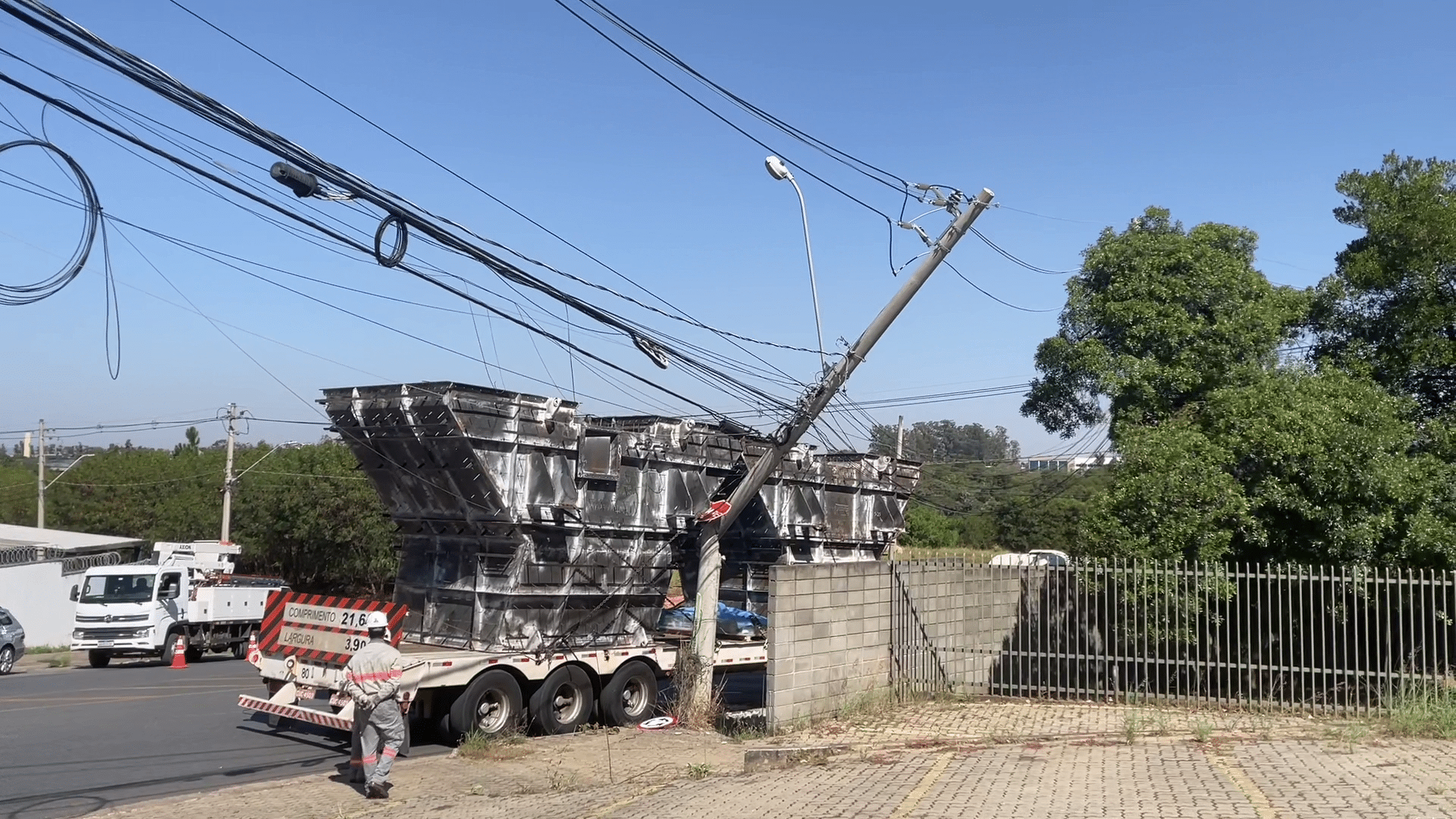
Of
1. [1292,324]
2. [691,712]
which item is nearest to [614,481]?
[691,712]

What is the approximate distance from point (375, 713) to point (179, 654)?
18.4m

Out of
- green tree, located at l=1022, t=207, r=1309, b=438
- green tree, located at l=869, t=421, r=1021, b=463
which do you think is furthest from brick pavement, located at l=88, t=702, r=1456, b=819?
green tree, located at l=869, t=421, r=1021, b=463

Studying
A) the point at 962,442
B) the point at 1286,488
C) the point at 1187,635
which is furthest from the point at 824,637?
the point at 962,442

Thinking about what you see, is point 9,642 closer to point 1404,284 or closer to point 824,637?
point 824,637

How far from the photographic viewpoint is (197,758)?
503 inches

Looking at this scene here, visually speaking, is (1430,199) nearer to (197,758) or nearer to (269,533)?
(197,758)

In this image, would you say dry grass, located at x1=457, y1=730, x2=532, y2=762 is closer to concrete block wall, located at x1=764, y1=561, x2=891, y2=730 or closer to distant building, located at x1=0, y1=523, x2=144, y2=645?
concrete block wall, located at x1=764, y1=561, x2=891, y2=730

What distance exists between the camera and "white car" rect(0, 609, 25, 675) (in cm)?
2512

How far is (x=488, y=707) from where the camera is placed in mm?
13852

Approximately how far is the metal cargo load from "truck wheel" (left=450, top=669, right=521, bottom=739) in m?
0.50

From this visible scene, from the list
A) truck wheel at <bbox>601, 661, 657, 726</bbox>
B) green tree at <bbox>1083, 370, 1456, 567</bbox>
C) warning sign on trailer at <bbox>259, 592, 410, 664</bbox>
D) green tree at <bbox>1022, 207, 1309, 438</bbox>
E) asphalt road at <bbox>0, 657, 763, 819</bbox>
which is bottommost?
asphalt road at <bbox>0, 657, 763, 819</bbox>

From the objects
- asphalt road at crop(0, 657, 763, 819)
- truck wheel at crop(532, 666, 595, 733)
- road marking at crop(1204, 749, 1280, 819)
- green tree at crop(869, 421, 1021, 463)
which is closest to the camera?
road marking at crop(1204, 749, 1280, 819)

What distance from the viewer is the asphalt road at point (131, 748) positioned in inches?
425

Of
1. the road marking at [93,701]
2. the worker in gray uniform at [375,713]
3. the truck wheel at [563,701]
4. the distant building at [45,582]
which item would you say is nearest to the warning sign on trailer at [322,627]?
the worker in gray uniform at [375,713]
